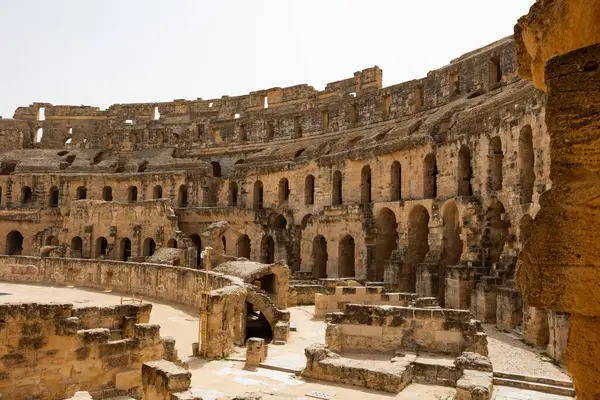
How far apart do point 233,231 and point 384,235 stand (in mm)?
10330

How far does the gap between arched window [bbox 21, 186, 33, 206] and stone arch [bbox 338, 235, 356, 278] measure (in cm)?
2614

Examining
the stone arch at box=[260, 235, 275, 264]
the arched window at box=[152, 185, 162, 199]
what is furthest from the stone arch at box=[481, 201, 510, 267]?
the arched window at box=[152, 185, 162, 199]

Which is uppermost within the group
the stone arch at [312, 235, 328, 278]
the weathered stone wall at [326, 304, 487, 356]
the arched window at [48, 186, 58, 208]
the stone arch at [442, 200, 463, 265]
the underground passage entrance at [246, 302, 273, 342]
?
the arched window at [48, 186, 58, 208]

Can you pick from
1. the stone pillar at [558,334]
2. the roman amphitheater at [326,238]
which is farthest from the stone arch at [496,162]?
the stone pillar at [558,334]

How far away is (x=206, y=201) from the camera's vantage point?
3603 centimetres

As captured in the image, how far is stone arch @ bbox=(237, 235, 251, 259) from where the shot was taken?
31.8 metres

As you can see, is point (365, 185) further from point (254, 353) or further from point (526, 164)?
point (254, 353)

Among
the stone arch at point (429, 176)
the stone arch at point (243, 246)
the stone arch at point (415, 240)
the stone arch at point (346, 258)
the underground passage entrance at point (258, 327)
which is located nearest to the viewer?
the underground passage entrance at point (258, 327)

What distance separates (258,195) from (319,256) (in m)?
8.22

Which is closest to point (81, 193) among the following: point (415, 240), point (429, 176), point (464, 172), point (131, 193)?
point (131, 193)

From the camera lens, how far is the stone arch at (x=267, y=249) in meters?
30.3

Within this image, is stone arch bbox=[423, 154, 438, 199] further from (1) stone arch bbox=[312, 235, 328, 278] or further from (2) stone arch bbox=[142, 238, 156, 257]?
(2) stone arch bbox=[142, 238, 156, 257]

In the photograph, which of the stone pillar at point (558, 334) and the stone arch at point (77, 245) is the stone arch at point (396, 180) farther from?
the stone arch at point (77, 245)

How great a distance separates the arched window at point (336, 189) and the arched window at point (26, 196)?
24.7 m
